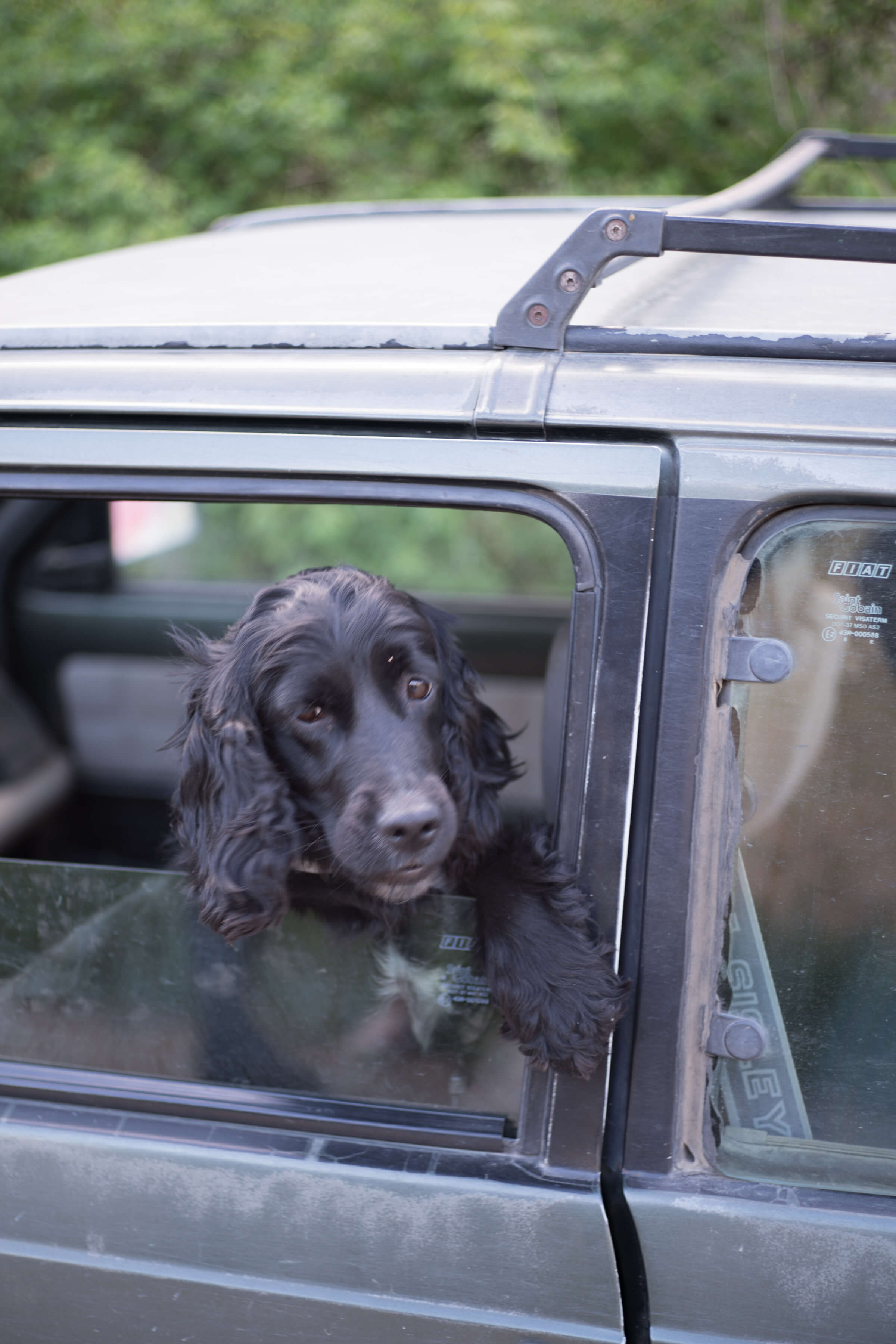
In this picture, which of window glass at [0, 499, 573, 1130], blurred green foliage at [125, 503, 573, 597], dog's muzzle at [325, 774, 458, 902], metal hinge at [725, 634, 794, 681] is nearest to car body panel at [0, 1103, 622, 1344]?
window glass at [0, 499, 573, 1130]

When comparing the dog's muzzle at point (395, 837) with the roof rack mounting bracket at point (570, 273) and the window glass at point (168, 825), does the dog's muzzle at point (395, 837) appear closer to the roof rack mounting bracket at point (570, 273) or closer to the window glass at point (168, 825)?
the window glass at point (168, 825)

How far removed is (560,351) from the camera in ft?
4.49

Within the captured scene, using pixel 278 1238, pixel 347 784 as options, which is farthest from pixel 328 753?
pixel 278 1238

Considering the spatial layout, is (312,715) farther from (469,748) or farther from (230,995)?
(230,995)

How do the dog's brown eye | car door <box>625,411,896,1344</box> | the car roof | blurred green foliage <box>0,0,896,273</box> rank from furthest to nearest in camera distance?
blurred green foliage <box>0,0,896,273</box>
the dog's brown eye
the car roof
car door <box>625,411,896,1344</box>

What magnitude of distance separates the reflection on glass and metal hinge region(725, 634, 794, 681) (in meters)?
0.55

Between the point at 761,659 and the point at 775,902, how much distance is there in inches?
11.9

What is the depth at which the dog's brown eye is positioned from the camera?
1706 millimetres

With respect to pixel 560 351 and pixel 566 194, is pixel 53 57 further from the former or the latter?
pixel 560 351

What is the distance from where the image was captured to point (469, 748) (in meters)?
1.85

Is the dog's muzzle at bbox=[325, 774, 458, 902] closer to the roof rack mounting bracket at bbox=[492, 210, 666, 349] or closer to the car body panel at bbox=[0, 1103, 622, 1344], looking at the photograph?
the car body panel at bbox=[0, 1103, 622, 1344]

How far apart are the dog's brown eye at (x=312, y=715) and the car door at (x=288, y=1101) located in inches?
12.8

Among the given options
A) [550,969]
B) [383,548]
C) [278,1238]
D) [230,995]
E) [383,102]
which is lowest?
[278,1238]

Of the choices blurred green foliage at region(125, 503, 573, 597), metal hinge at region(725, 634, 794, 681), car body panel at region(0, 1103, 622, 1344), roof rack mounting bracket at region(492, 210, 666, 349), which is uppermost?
blurred green foliage at region(125, 503, 573, 597)
